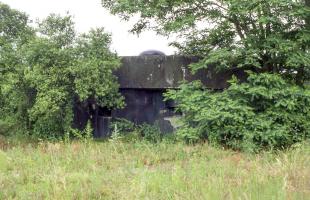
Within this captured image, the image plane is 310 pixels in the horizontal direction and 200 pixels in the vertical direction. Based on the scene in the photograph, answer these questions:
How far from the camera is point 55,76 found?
35.4 feet

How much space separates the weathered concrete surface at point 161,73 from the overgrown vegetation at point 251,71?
0.93 m

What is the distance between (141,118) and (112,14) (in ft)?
11.0

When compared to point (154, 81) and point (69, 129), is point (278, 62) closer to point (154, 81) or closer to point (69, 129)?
point (154, 81)

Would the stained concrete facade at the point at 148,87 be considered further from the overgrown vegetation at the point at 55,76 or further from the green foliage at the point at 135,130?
the overgrown vegetation at the point at 55,76

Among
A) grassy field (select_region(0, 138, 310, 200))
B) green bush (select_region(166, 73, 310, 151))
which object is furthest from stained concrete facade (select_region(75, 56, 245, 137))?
grassy field (select_region(0, 138, 310, 200))

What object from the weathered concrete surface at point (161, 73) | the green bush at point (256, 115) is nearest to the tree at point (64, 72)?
the weathered concrete surface at point (161, 73)

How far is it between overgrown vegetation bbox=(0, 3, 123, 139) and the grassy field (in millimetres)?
2641

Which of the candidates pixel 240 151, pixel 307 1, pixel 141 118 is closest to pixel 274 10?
pixel 307 1

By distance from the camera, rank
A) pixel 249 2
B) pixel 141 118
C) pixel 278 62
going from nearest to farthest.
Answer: pixel 249 2 → pixel 278 62 → pixel 141 118

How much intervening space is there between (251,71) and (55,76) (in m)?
5.22

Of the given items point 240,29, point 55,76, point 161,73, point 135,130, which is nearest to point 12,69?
point 55,76

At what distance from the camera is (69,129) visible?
11078 millimetres

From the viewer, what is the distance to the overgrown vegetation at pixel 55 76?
423 inches

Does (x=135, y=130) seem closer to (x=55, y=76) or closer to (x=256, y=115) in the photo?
(x=55, y=76)
